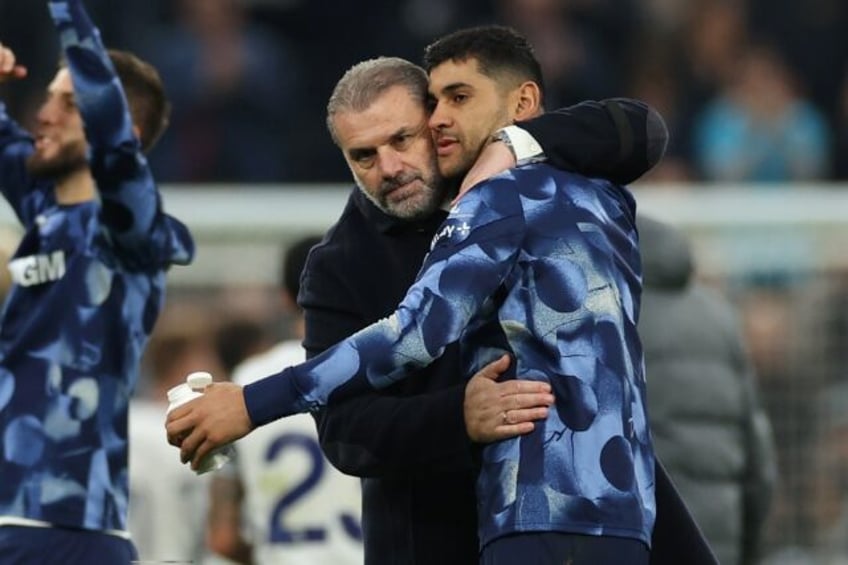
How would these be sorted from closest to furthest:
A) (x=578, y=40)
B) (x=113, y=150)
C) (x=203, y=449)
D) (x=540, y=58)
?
1. (x=203, y=449)
2. (x=113, y=150)
3. (x=540, y=58)
4. (x=578, y=40)

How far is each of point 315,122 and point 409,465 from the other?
7.75 meters

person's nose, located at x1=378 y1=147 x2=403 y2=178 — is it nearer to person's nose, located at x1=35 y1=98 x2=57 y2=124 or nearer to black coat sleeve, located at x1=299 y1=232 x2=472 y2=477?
black coat sleeve, located at x1=299 y1=232 x2=472 y2=477

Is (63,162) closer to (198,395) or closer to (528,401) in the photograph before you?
(198,395)

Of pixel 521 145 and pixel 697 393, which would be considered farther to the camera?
pixel 697 393

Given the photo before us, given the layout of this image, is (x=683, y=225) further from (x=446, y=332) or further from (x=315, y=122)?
(x=446, y=332)

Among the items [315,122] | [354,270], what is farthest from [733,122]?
[354,270]

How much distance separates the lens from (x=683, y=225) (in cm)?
1002

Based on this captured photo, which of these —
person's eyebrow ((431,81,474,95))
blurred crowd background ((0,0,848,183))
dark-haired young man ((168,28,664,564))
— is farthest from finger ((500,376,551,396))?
blurred crowd background ((0,0,848,183))

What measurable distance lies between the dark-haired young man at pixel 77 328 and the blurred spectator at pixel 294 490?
4.02 ft

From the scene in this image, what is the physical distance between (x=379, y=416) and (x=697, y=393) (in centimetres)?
271

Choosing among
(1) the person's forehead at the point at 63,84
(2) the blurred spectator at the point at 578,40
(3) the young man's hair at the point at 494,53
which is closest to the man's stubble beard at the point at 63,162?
(1) the person's forehead at the point at 63,84

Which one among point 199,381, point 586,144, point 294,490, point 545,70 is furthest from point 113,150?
point 545,70

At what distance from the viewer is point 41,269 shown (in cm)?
592

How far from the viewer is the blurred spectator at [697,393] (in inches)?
287
